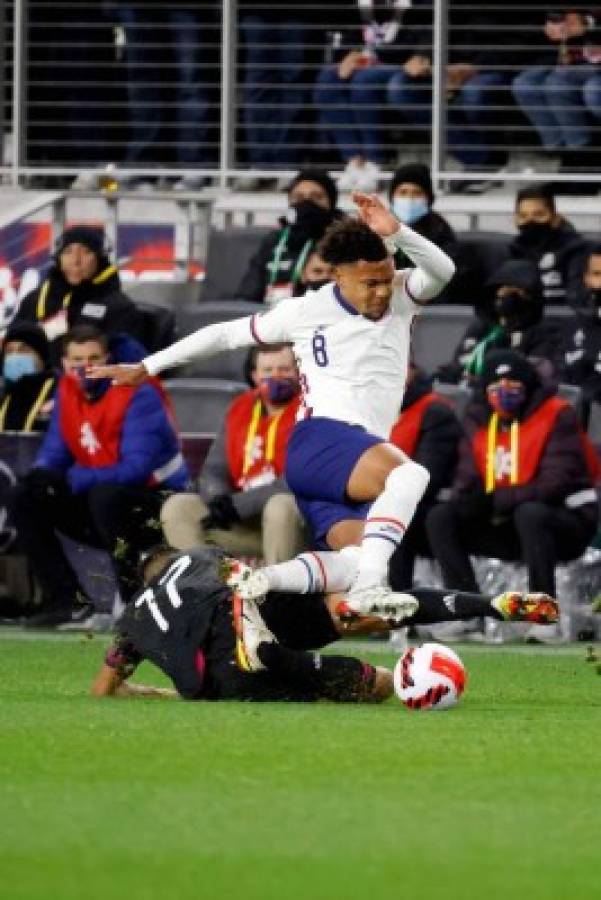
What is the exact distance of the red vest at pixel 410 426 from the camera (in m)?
17.8

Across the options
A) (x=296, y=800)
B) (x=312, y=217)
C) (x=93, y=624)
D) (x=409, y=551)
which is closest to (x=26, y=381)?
(x=93, y=624)

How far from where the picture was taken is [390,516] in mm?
12539

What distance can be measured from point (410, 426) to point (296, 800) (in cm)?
955

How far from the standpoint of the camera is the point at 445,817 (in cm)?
804

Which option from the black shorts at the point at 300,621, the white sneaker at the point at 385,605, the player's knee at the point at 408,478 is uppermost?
the player's knee at the point at 408,478

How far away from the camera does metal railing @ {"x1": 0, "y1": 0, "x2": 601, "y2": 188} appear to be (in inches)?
850

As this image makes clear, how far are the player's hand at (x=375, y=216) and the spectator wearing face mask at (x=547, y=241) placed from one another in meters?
6.80

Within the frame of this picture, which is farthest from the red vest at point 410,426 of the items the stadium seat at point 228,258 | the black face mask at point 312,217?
the stadium seat at point 228,258

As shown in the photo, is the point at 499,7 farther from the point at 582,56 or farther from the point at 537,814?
the point at 537,814

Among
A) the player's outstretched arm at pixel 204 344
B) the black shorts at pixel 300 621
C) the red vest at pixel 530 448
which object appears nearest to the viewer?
the black shorts at pixel 300 621

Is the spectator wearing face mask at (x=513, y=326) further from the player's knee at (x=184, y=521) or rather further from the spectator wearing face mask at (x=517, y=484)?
the player's knee at (x=184, y=521)

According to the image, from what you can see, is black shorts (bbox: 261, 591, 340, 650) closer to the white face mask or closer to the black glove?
the black glove

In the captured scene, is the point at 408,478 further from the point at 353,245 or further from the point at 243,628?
the point at 243,628

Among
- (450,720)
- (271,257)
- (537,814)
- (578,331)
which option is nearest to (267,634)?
(450,720)
